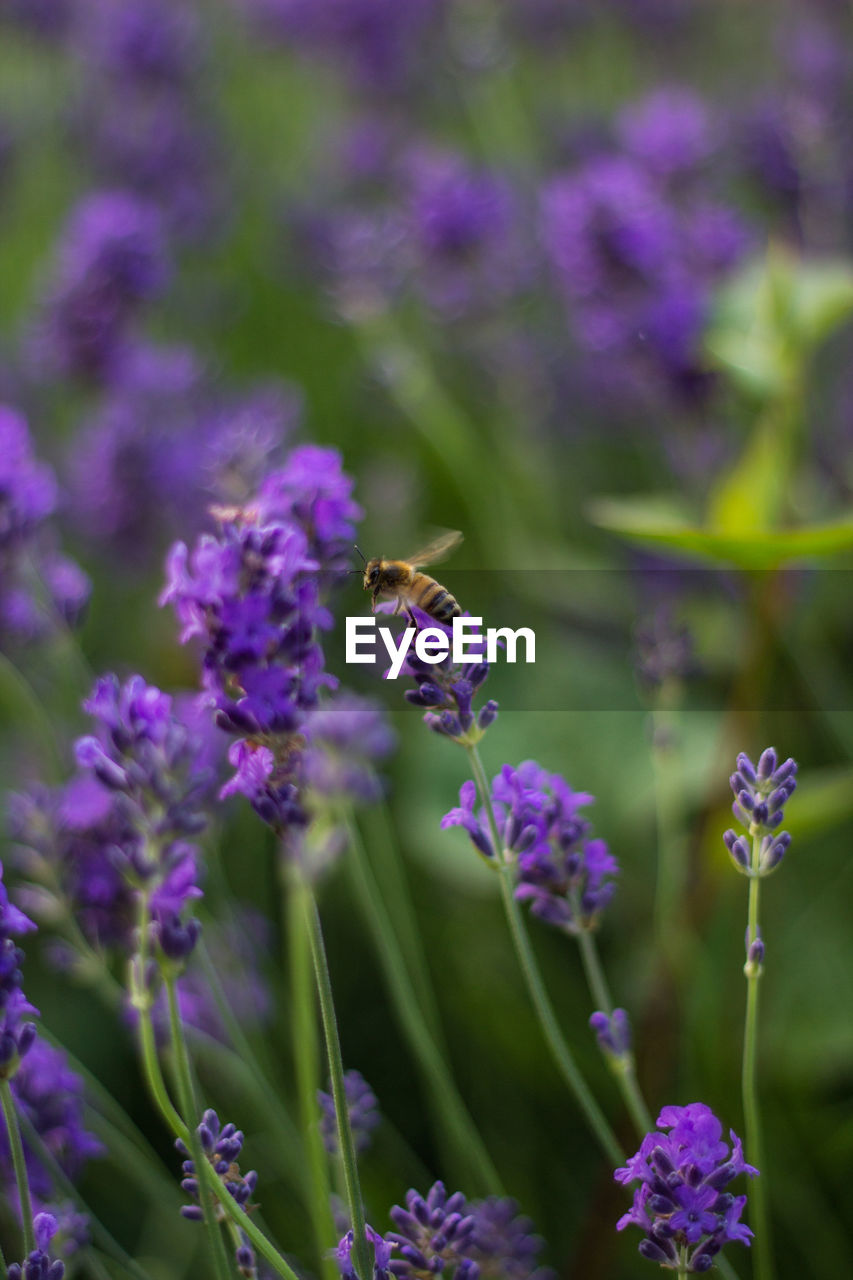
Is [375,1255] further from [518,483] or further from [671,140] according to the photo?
[671,140]

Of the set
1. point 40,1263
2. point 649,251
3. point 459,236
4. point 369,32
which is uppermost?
point 369,32

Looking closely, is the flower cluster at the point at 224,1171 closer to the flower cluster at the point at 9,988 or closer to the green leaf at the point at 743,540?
the flower cluster at the point at 9,988

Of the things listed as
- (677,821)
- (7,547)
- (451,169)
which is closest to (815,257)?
(451,169)

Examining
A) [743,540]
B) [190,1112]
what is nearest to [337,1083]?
Answer: [190,1112]

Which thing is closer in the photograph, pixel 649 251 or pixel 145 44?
pixel 649 251

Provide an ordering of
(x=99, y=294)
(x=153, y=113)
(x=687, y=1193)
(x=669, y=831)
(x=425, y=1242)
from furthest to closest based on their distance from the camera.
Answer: (x=153, y=113)
(x=99, y=294)
(x=669, y=831)
(x=425, y=1242)
(x=687, y=1193)

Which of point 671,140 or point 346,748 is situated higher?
point 671,140

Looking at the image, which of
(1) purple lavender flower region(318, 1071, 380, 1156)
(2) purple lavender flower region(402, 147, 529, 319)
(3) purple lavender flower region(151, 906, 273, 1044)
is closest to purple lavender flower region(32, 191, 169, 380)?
(2) purple lavender flower region(402, 147, 529, 319)

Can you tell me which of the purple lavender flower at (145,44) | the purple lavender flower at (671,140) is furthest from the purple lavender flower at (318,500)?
the purple lavender flower at (145,44)
